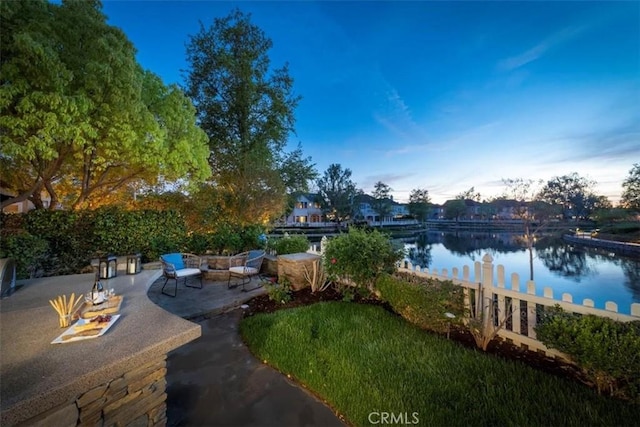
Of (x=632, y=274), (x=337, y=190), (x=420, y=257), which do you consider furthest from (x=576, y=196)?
(x=337, y=190)

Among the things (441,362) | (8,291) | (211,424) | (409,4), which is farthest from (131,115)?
(441,362)

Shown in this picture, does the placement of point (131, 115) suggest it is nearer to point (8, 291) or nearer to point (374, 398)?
point (8, 291)

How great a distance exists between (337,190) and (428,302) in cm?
3402

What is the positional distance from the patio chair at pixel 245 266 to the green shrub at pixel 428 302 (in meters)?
3.27

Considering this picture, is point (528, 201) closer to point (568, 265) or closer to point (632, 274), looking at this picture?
point (568, 265)

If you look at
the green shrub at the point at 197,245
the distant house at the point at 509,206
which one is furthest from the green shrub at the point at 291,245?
the distant house at the point at 509,206

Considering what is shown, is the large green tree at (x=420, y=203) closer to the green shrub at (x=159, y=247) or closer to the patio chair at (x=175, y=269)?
the green shrub at (x=159, y=247)

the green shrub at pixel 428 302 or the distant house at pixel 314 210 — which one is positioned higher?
the distant house at pixel 314 210

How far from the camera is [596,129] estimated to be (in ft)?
25.3

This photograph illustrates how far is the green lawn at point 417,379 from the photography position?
194 cm

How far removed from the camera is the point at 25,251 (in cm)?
504

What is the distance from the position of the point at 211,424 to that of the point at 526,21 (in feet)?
26.5

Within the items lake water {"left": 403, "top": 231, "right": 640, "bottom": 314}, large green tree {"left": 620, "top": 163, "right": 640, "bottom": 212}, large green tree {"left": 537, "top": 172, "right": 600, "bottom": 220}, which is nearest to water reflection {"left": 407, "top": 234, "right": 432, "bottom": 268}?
lake water {"left": 403, "top": 231, "right": 640, "bottom": 314}

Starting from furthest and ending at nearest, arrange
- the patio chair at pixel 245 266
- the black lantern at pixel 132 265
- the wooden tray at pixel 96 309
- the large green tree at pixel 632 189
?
the large green tree at pixel 632 189, the patio chair at pixel 245 266, the black lantern at pixel 132 265, the wooden tray at pixel 96 309
